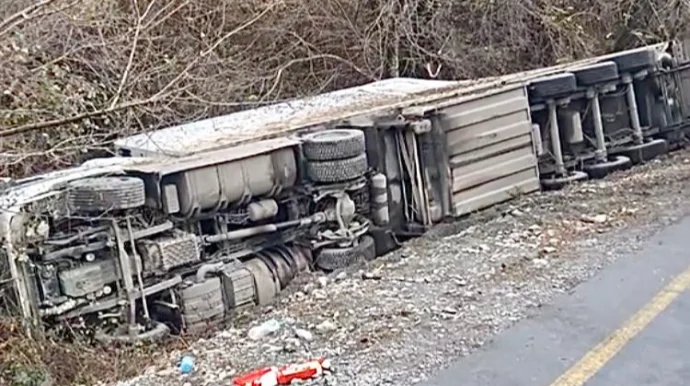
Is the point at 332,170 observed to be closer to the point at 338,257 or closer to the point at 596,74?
the point at 338,257

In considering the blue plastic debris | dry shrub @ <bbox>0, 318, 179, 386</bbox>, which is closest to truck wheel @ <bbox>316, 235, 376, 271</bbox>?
dry shrub @ <bbox>0, 318, 179, 386</bbox>

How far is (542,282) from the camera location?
587 centimetres

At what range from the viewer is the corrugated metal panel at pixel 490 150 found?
8.39m

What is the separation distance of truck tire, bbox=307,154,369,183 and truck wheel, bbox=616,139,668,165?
4.01 metres

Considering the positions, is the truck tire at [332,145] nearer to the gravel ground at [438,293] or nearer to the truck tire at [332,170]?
the truck tire at [332,170]

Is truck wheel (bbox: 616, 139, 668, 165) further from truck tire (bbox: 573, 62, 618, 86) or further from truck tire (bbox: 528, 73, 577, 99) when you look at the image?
truck tire (bbox: 528, 73, 577, 99)

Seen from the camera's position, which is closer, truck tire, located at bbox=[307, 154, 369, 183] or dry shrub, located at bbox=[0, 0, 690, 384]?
truck tire, located at bbox=[307, 154, 369, 183]

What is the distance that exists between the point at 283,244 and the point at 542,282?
244 centimetres

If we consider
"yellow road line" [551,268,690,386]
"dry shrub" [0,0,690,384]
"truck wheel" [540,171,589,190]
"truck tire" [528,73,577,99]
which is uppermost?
"dry shrub" [0,0,690,384]

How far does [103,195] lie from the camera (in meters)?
6.04

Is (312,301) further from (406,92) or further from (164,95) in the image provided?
(406,92)

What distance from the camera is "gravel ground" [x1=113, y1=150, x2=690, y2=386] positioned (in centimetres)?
490

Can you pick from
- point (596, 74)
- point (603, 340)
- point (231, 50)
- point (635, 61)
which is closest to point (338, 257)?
point (603, 340)

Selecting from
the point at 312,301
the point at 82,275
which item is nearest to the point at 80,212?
the point at 82,275
